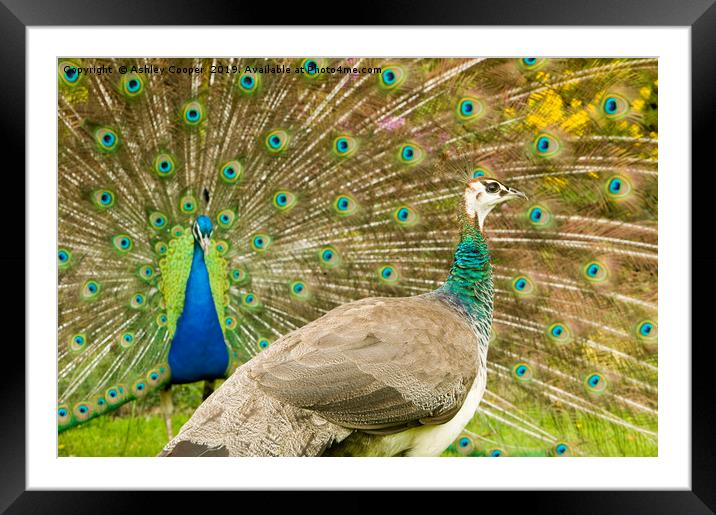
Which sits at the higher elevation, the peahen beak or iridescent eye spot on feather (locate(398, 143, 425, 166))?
iridescent eye spot on feather (locate(398, 143, 425, 166))

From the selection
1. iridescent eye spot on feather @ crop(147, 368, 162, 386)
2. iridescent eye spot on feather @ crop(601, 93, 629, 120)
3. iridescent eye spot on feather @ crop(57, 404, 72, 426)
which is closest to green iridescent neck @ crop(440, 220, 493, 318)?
iridescent eye spot on feather @ crop(601, 93, 629, 120)

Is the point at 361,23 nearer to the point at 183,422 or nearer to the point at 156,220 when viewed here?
the point at 156,220

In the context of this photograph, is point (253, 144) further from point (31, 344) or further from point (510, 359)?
point (510, 359)

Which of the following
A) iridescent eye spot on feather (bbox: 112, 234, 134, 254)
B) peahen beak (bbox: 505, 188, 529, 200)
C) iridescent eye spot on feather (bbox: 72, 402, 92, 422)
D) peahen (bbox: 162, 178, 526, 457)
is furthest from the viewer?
iridescent eye spot on feather (bbox: 112, 234, 134, 254)

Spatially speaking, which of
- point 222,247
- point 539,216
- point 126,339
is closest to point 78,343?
point 126,339

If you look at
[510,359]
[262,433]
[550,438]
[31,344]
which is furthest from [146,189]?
[550,438]

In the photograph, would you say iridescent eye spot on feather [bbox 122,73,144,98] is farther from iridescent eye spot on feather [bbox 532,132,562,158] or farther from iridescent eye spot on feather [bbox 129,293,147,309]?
iridescent eye spot on feather [bbox 532,132,562,158]

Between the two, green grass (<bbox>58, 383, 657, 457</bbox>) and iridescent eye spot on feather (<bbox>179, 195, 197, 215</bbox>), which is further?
iridescent eye spot on feather (<bbox>179, 195, 197, 215</bbox>)
